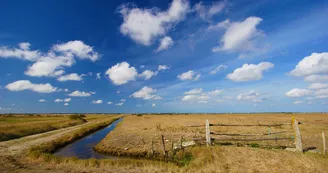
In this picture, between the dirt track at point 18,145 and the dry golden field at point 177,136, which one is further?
the dry golden field at point 177,136

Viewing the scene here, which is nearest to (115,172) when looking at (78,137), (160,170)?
(160,170)

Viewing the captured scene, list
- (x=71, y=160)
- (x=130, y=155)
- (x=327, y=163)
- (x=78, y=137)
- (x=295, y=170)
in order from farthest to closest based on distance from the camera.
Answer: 1. (x=78, y=137)
2. (x=130, y=155)
3. (x=71, y=160)
4. (x=327, y=163)
5. (x=295, y=170)

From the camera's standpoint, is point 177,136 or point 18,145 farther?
point 177,136

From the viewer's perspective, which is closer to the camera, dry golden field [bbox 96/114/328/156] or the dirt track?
the dirt track

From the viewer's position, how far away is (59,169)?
39.2ft

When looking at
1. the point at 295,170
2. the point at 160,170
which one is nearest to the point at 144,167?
the point at 160,170

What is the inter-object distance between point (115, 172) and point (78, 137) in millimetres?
23445

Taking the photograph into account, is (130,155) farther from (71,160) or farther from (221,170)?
(221,170)

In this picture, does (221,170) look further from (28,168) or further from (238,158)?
(28,168)

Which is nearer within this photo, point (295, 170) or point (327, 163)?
point (295, 170)

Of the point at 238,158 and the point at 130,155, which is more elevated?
the point at 238,158

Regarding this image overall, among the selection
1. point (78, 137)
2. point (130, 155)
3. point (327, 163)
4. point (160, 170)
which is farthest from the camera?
point (78, 137)

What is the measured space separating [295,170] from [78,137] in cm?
3049

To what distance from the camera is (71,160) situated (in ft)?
45.3
